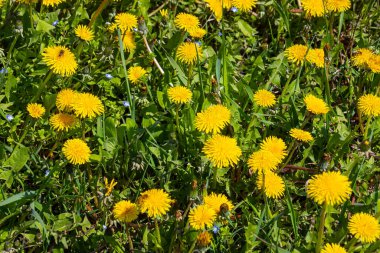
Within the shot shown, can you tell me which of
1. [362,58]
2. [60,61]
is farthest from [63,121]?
[362,58]

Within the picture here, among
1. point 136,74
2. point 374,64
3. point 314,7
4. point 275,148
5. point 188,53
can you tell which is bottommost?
point 275,148

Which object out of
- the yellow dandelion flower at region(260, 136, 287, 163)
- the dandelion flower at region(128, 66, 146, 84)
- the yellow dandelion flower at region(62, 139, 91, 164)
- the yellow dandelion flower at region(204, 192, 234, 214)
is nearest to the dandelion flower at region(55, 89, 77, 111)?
the yellow dandelion flower at region(62, 139, 91, 164)

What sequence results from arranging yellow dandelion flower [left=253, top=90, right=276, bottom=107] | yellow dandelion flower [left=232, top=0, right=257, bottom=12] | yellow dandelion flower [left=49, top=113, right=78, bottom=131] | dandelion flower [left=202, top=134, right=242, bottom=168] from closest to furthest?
1. dandelion flower [left=202, top=134, right=242, bottom=168]
2. yellow dandelion flower [left=49, top=113, right=78, bottom=131]
3. yellow dandelion flower [left=253, top=90, right=276, bottom=107]
4. yellow dandelion flower [left=232, top=0, right=257, bottom=12]

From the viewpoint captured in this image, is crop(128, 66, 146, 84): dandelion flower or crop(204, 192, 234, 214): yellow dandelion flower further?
crop(128, 66, 146, 84): dandelion flower

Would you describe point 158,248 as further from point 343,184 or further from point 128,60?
point 128,60

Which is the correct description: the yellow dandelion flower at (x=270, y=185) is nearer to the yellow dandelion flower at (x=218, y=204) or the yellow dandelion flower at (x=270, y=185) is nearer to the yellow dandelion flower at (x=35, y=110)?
the yellow dandelion flower at (x=218, y=204)

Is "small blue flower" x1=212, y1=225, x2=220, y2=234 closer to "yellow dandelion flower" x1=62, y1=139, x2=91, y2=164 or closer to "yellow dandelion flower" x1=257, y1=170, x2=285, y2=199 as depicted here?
"yellow dandelion flower" x1=257, y1=170, x2=285, y2=199

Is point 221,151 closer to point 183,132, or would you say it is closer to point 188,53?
point 183,132
